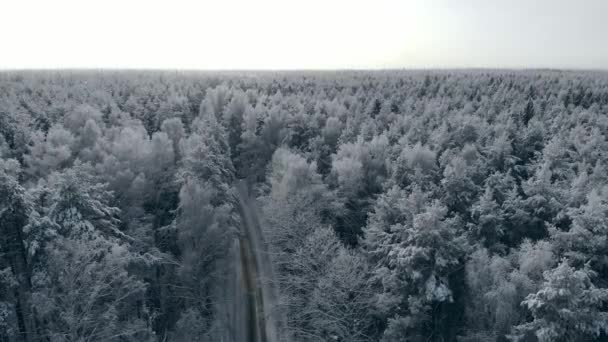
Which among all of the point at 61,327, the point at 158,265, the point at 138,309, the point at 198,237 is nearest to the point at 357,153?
the point at 198,237

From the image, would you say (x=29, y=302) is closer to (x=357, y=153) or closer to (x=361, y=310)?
(x=361, y=310)

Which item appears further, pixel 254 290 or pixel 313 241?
pixel 254 290

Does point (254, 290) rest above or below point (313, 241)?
below

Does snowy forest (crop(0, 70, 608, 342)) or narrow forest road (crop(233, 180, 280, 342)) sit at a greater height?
snowy forest (crop(0, 70, 608, 342))

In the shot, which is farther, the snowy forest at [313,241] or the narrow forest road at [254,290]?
the narrow forest road at [254,290]

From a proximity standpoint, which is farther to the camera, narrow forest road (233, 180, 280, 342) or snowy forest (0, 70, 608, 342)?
narrow forest road (233, 180, 280, 342)
